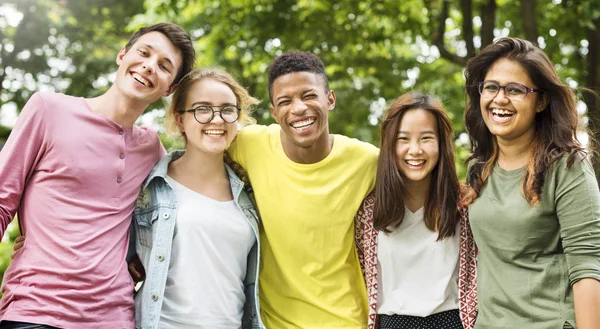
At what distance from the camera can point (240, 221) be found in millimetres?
3701

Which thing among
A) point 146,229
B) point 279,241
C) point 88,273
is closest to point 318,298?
point 279,241

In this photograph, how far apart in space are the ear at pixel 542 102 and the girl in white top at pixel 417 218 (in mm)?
652

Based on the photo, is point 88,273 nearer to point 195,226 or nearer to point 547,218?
point 195,226

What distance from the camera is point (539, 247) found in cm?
312

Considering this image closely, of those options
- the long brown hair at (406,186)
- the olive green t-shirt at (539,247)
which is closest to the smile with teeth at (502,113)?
the olive green t-shirt at (539,247)

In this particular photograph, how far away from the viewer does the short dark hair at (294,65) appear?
4.02m

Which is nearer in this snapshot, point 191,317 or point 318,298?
point 191,317

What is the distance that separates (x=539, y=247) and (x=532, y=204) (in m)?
0.22

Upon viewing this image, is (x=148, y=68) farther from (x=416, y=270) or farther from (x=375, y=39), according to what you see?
(x=375, y=39)

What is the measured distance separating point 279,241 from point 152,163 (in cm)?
91

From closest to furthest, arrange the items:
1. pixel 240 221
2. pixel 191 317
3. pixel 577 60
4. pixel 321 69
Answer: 1. pixel 191 317
2. pixel 240 221
3. pixel 321 69
4. pixel 577 60

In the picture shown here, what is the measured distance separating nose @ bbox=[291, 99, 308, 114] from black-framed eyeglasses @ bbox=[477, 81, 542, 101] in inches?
43.7

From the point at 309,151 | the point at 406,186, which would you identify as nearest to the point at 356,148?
the point at 309,151

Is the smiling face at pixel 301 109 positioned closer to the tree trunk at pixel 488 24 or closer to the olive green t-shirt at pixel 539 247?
the olive green t-shirt at pixel 539 247
